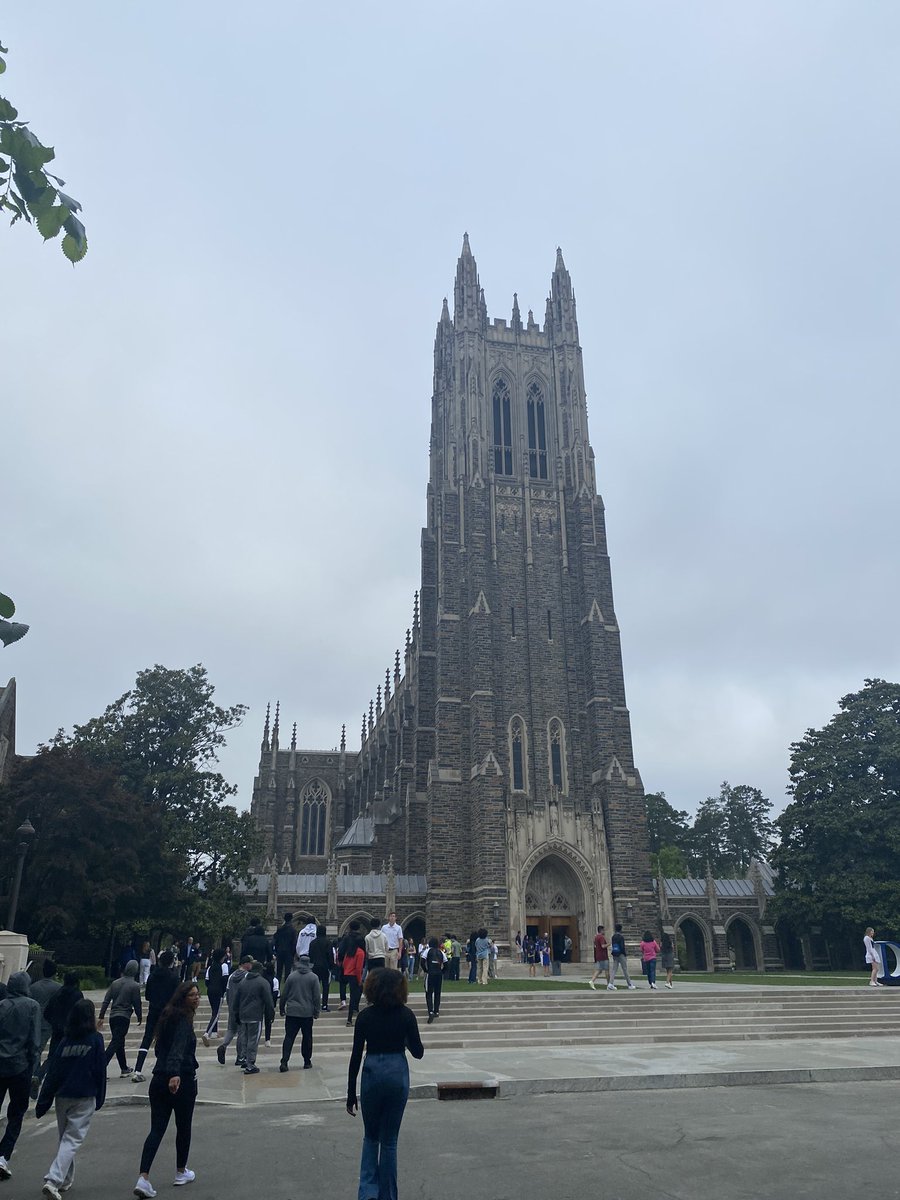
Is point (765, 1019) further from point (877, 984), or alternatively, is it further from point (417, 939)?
point (417, 939)

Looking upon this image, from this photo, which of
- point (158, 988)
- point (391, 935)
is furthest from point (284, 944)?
point (158, 988)

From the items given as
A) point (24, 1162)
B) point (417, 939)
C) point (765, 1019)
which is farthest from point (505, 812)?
point (24, 1162)

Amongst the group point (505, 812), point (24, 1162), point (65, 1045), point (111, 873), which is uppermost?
point (505, 812)

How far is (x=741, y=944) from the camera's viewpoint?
151ft

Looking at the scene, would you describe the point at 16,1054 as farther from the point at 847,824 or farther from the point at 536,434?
the point at 536,434

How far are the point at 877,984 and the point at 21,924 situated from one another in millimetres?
24774

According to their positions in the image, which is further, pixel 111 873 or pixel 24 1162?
pixel 111 873

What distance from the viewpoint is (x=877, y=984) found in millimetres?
23469

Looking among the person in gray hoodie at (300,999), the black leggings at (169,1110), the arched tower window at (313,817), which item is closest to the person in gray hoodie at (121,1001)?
the person in gray hoodie at (300,999)

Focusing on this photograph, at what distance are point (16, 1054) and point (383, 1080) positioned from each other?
3.85m

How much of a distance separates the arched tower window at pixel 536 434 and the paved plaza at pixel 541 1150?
39340 mm

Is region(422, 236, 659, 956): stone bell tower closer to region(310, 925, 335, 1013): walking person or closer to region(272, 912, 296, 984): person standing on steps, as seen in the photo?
region(272, 912, 296, 984): person standing on steps

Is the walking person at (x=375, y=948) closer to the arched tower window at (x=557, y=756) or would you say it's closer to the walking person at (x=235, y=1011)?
the walking person at (x=235, y=1011)

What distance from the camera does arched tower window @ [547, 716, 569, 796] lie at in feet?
135
